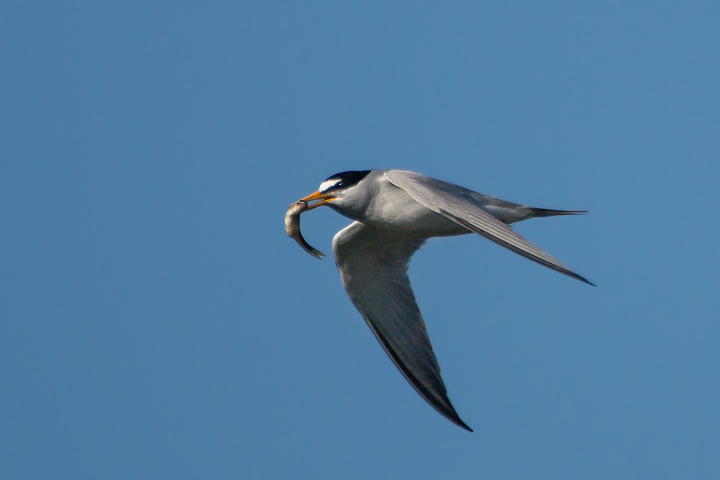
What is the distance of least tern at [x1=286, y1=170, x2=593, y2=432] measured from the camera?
26.9ft

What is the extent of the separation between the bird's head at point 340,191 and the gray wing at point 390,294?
864mm

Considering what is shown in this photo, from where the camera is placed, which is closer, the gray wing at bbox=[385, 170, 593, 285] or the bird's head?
the gray wing at bbox=[385, 170, 593, 285]

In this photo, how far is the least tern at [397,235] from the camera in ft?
26.9

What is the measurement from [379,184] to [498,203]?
1.28 meters

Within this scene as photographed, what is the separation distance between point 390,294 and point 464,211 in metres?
2.85

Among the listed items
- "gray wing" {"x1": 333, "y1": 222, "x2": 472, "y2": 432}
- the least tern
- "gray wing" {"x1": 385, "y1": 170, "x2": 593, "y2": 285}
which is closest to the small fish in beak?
the least tern

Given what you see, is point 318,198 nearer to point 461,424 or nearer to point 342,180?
point 342,180

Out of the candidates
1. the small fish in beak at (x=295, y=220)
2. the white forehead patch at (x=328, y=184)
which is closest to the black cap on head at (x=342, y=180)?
the white forehead patch at (x=328, y=184)

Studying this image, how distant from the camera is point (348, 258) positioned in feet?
32.2

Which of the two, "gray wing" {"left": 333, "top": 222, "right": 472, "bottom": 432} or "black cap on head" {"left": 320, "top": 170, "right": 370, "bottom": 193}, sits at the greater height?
"black cap on head" {"left": 320, "top": 170, "right": 370, "bottom": 193}

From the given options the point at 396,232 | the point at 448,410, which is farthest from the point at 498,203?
the point at 448,410

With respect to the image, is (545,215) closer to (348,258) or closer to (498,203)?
(498,203)

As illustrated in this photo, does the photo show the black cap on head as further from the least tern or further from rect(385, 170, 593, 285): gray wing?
rect(385, 170, 593, 285): gray wing

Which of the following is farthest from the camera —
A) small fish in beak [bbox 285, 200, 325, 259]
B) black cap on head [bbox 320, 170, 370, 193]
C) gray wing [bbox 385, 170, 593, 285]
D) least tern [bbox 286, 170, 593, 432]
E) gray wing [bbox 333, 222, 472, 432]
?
gray wing [bbox 333, 222, 472, 432]
